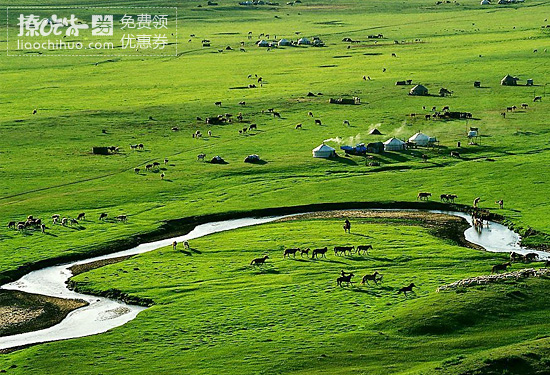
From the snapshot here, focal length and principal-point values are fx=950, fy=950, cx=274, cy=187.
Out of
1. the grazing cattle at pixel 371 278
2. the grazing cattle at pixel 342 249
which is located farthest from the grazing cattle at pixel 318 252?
the grazing cattle at pixel 371 278

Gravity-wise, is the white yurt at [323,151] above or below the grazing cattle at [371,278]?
above

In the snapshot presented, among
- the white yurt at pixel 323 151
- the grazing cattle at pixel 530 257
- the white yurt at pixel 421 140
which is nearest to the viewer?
the grazing cattle at pixel 530 257

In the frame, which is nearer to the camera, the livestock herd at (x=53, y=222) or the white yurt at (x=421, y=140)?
the livestock herd at (x=53, y=222)

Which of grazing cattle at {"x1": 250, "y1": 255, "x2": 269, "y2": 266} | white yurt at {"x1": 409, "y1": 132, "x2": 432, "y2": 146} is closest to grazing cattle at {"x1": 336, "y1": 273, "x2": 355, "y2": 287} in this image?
grazing cattle at {"x1": 250, "y1": 255, "x2": 269, "y2": 266}

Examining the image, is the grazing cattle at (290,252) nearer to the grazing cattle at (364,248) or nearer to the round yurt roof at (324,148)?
the grazing cattle at (364,248)

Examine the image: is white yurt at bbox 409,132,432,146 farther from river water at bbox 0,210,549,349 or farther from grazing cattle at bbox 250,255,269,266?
grazing cattle at bbox 250,255,269,266

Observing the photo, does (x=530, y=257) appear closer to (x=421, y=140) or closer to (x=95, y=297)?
(x=95, y=297)

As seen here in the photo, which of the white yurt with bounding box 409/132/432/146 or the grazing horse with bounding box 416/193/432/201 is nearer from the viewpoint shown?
the grazing horse with bounding box 416/193/432/201
